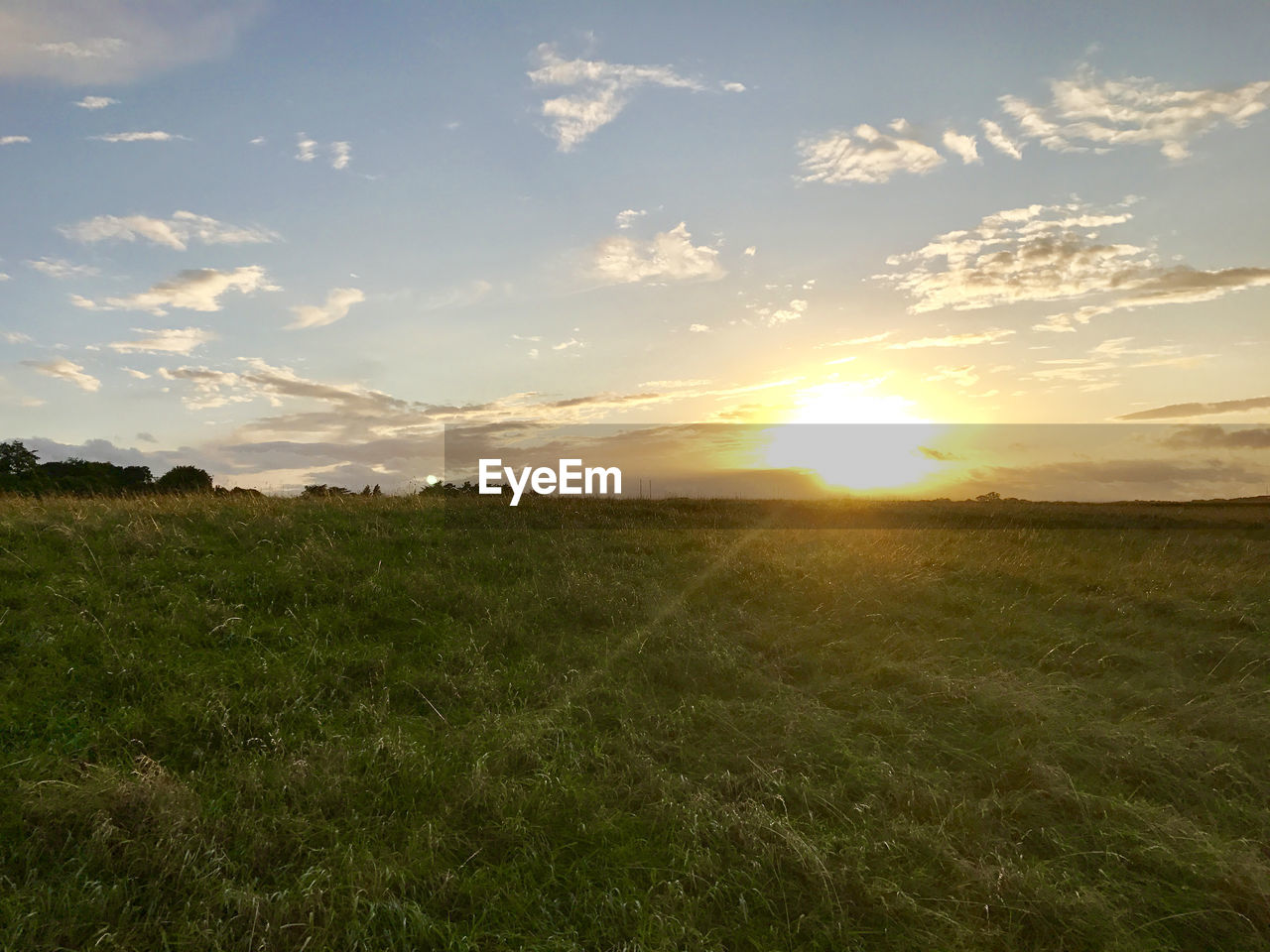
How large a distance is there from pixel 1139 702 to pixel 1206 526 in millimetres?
24348

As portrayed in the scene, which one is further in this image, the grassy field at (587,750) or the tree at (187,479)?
the tree at (187,479)

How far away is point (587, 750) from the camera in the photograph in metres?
8.02

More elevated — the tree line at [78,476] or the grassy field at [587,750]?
the tree line at [78,476]

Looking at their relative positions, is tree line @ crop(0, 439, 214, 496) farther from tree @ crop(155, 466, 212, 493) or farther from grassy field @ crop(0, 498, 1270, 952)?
grassy field @ crop(0, 498, 1270, 952)

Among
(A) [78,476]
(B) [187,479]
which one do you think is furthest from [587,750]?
(A) [78,476]

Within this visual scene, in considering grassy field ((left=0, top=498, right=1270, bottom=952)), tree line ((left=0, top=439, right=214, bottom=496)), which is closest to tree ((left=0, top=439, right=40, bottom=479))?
tree line ((left=0, top=439, right=214, bottom=496))

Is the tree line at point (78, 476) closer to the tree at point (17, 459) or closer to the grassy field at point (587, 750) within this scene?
the tree at point (17, 459)

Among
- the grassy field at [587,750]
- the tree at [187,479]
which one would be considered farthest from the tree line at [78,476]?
the grassy field at [587,750]

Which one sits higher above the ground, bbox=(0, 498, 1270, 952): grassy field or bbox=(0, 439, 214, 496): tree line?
bbox=(0, 439, 214, 496): tree line

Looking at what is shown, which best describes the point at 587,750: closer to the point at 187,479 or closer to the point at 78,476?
the point at 187,479

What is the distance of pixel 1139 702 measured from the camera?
10430 mm

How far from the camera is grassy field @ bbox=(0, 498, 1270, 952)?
18.5 feet

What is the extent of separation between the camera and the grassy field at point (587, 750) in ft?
18.5

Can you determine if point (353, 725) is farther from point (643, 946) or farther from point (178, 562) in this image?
point (178, 562)
